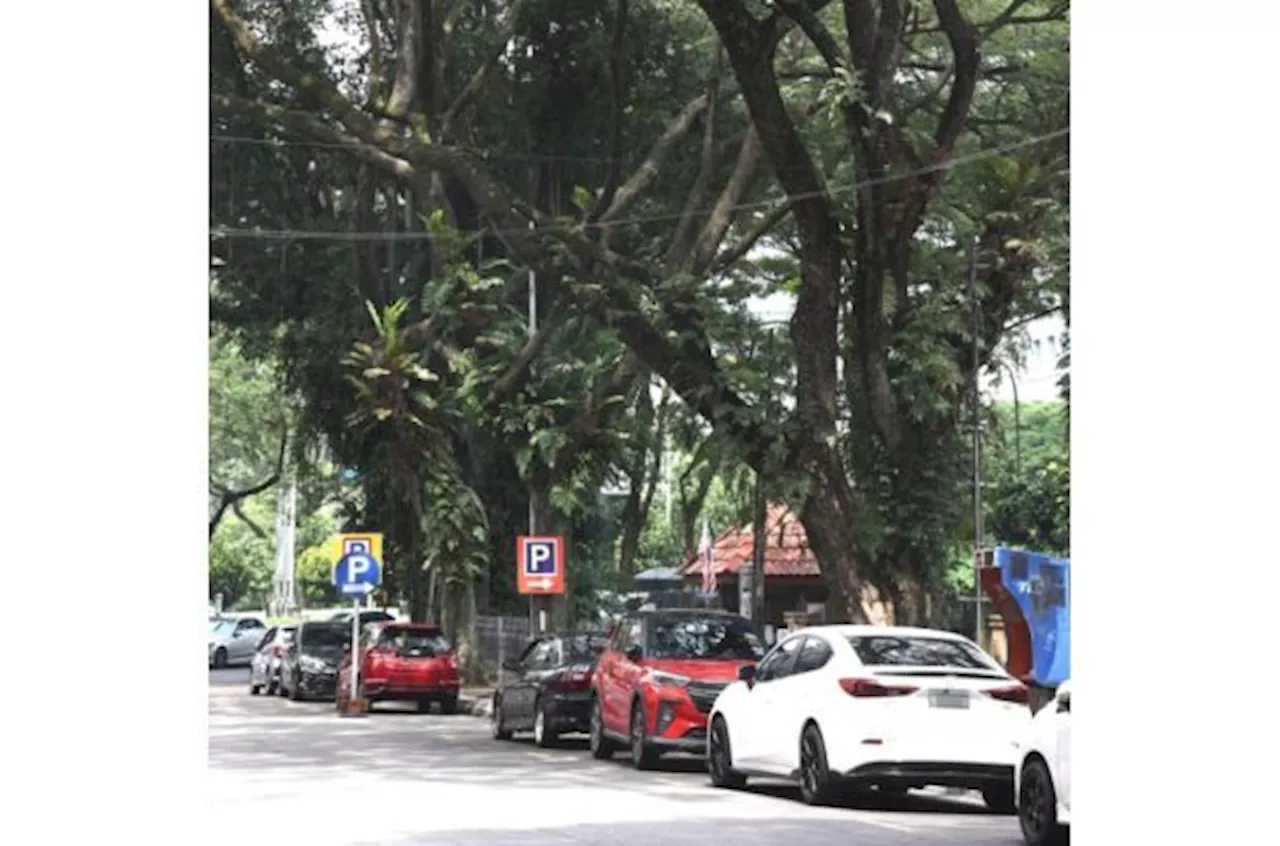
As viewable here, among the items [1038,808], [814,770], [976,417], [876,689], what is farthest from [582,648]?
[1038,808]

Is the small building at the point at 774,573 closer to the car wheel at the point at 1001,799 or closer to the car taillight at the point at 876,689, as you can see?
the car wheel at the point at 1001,799

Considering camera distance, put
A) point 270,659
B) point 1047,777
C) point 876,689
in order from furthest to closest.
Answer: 1. point 270,659
2. point 876,689
3. point 1047,777

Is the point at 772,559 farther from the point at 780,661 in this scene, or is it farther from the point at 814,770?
the point at 814,770

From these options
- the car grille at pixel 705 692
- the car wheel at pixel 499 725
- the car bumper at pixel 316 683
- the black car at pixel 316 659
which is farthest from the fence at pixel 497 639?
the car grille at pixel 705 692

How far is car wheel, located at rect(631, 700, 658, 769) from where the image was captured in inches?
923

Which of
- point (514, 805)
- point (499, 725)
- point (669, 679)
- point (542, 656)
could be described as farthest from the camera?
point (499, 725)

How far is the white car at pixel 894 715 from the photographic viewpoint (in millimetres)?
18656

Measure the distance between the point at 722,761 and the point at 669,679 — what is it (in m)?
2.28

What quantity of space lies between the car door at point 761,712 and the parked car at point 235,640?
155 feet

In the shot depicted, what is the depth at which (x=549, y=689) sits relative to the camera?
1110 inches

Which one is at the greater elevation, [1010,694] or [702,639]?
[702,639]
